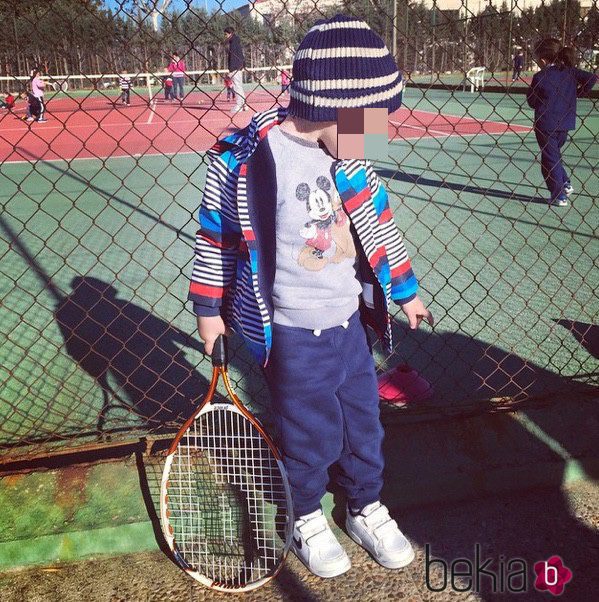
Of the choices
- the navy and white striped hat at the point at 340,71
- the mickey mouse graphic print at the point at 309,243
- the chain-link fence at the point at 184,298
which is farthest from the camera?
the chain-link fence at the point at 184,298

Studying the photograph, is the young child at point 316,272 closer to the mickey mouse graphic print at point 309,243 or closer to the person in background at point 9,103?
the mickey mouse graphic print at point 309,243

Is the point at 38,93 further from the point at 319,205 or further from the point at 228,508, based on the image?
the point at 319,205

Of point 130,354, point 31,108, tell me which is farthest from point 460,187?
point 31,108

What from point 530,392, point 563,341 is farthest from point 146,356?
point 563,341

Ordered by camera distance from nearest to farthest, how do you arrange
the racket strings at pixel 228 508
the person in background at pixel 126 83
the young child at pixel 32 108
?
1. the racket strings at pixel 228 508
2. the person in background at pixel 126 83
3. the young child at pixel 32 108

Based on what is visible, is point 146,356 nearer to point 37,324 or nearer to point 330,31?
point 37,324

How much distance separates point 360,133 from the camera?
6.07 ft

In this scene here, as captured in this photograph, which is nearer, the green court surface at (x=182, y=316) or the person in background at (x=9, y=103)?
the green court surface at (x=182, y=316)

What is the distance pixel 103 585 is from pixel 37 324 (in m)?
2.40

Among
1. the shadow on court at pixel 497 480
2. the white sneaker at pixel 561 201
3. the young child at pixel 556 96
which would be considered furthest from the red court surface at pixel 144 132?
the shadow on court at pixel 497 480

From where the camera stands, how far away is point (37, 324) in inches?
169

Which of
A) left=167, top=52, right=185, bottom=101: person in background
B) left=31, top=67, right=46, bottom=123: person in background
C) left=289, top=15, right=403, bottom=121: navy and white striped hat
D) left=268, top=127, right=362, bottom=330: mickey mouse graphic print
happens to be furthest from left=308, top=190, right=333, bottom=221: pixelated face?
left=31, top=67, right=46, bottom=123: person in background

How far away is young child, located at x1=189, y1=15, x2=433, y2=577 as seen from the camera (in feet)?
5.99
